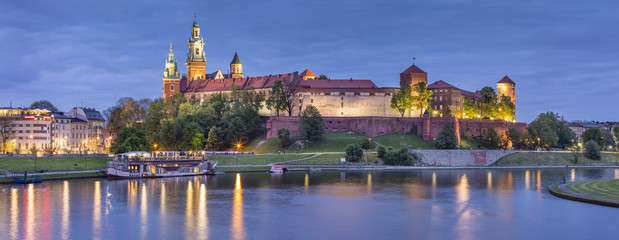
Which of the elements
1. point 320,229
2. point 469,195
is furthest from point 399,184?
point 320,229

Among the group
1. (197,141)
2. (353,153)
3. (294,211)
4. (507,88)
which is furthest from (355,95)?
(294,211)

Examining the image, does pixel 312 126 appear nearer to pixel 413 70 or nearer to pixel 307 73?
pixel 413 70

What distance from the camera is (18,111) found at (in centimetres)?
10038

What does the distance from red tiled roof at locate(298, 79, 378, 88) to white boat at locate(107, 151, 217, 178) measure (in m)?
47.5

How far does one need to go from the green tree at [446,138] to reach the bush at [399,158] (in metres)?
8.49

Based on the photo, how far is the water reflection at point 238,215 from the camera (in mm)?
35406

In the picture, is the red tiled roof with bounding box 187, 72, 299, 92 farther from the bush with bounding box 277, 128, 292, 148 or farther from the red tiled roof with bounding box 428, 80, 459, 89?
the red tiled roof with bounding box 428, 80, 459, 89

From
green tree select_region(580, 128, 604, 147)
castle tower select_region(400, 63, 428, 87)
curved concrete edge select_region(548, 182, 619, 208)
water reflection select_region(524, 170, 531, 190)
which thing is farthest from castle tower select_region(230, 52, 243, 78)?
curved concrete edge select_region(548, 182, 619, 208)

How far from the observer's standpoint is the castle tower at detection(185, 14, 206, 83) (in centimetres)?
14762

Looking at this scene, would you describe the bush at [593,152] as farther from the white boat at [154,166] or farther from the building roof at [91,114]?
the building roof at [91,114]

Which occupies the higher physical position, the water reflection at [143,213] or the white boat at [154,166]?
the white boat at [154,166]

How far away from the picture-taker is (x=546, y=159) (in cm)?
9825

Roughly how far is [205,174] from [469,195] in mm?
35636

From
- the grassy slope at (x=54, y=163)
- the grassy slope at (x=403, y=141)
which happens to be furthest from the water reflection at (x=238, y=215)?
the grassy slope at (x=403, y=141)
